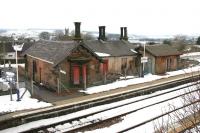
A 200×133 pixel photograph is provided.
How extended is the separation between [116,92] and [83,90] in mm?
2606

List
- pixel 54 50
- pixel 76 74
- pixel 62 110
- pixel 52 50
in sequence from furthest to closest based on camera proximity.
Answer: pixel 52 50, pixel 54 50, pixel 76 74, pixel 62 110

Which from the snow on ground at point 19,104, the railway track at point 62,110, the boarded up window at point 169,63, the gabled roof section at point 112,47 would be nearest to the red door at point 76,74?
the railway track at point 62,110

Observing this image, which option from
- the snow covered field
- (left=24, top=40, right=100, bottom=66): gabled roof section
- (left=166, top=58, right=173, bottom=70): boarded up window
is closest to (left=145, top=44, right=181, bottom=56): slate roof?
(left=166, top=58, right=173, bottom=70): boarded up window

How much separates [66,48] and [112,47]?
7373 mm

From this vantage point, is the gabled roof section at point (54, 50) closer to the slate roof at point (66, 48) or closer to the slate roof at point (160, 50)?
the slate roof at point (66, 48)

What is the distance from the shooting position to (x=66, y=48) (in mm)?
23766

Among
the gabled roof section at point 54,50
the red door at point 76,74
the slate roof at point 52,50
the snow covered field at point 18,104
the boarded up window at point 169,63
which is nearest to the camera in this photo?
the snow covered field at point 18,104

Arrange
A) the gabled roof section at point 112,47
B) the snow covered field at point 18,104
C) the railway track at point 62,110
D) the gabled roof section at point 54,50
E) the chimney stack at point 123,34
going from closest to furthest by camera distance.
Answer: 1. the railway track at point 62,110
2. the snow covered field at point 18,104
3. the gabled roof section at point 54,50
4. the gabled roof section at point 112,47
5. the chimney stack at point 123,34

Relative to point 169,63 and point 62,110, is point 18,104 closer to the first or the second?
point 62,110

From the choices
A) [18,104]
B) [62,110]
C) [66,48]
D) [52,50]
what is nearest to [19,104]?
[18,104]

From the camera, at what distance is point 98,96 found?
814 inches

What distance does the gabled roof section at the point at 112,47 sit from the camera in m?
28.6

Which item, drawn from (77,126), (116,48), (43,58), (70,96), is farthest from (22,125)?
(116,48)

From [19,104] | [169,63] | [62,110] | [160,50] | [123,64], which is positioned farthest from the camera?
[169,63]
